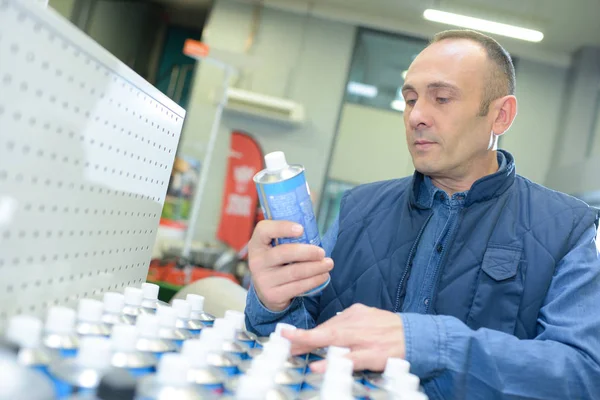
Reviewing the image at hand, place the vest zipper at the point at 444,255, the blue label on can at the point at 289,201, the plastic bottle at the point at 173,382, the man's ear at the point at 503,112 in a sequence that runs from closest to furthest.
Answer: the plastic bottle at the point at 173,382 < the blue label on can at the point at 289,201 < the vest zipper at the point at 444,255 < the man's ear at the point at 503,112

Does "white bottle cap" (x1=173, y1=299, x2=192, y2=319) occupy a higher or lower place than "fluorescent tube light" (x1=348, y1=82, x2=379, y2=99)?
lower

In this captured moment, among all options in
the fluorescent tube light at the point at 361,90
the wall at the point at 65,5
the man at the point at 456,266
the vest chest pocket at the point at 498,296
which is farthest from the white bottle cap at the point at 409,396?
the wall at the point at 65,5

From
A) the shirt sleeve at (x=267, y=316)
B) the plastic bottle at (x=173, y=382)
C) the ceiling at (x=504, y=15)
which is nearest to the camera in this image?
the plastic bottle at (x=173, y=382)

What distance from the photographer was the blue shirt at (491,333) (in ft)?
2.99

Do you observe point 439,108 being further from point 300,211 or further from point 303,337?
point 303,337

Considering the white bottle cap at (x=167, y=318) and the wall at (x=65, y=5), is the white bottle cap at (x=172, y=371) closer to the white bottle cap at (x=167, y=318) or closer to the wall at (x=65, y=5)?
the white bottle cap at (x=167, y=318)

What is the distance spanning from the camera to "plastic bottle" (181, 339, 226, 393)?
586 mm

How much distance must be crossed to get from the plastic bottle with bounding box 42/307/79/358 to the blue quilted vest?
82 cm

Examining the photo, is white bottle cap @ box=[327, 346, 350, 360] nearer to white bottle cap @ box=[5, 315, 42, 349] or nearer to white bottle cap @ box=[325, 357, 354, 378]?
white bottle cap @ box=[325, 357, 354, 378]

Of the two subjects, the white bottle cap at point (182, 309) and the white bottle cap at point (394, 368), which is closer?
the white bottle cap at point (394, 368)


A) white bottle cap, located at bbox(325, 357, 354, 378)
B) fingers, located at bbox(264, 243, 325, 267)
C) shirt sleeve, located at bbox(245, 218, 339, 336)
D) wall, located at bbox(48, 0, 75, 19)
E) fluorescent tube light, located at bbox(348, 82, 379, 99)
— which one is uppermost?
wall, located at bbox(48, 0, 75, 19)

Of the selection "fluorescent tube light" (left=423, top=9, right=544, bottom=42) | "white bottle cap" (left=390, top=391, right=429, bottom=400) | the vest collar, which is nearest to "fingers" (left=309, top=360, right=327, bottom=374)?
"white bottle cap" (left=390, top=391, right=429, bottom=400)

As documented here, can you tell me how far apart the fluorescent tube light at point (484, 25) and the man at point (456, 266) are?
4.21 meters

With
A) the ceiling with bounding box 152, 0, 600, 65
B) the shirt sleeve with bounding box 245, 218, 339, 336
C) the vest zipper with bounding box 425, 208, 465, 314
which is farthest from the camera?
the ceiling with bounding box 152, 0, 600, 65
